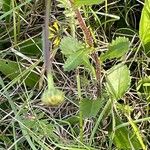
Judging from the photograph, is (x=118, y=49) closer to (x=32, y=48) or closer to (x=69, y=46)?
(x=69, y=46)

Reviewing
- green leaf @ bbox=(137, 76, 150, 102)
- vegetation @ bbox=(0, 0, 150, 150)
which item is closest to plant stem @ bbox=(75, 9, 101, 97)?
vegetation @ bbox=(0, 0, 150, 150)

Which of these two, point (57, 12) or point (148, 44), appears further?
point (57, 12)

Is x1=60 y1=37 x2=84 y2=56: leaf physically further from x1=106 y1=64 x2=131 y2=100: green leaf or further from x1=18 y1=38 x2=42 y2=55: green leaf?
x1=18 y1=38 x2=42 y2=55: green leaf

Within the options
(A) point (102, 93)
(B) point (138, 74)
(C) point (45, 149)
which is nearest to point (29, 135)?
(C) point (45, 149)

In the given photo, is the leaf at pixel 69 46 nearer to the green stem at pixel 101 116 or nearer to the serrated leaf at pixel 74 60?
the serrated leaf at pixel 74 60

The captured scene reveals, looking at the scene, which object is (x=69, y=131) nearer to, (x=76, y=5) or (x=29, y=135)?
(x=29, y=135)

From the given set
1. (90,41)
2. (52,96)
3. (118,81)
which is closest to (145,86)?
(118,81)
